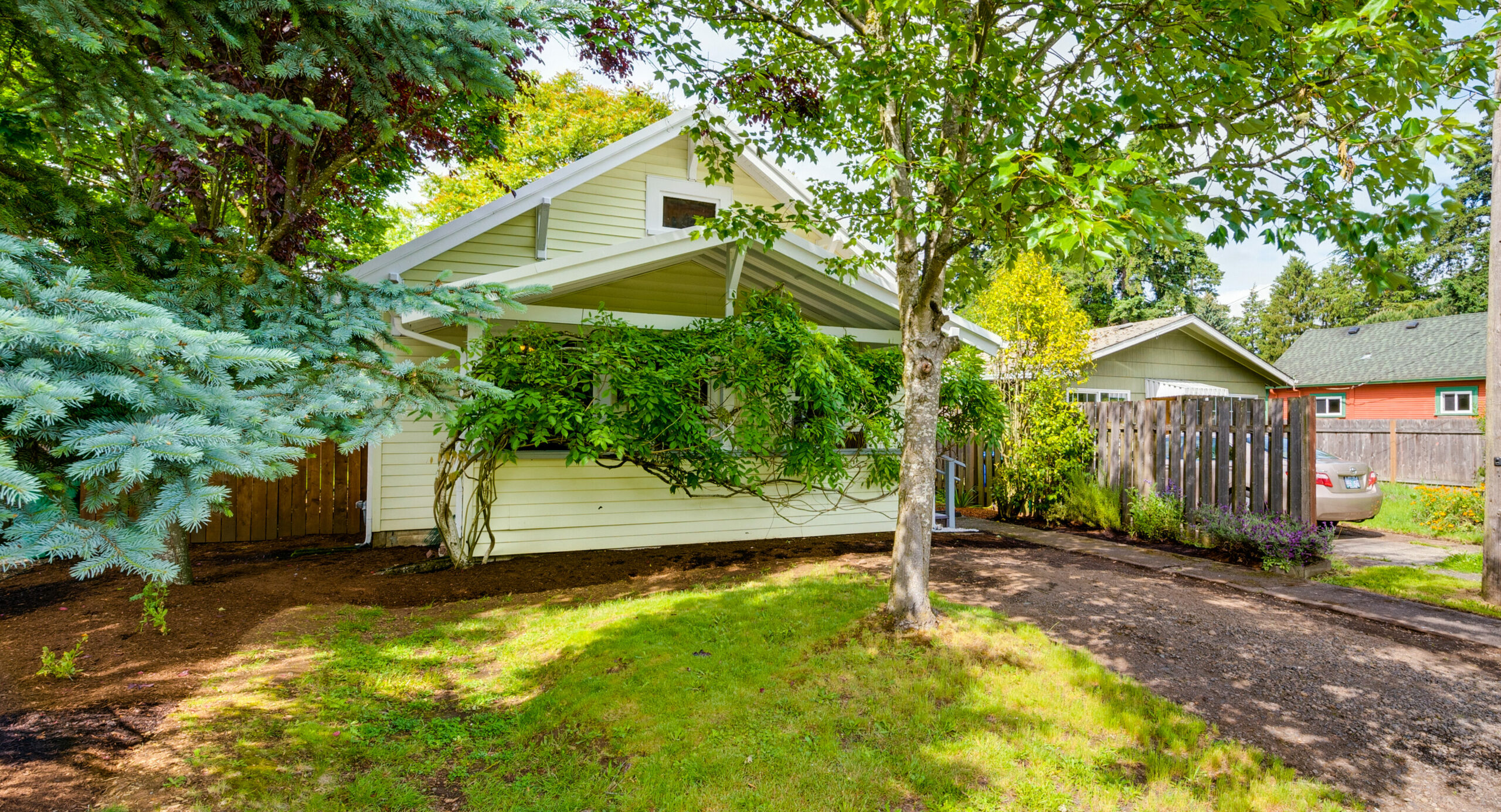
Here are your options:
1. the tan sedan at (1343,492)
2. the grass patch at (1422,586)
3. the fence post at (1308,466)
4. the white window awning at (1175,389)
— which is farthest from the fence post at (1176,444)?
the white window awning at (1175,389)

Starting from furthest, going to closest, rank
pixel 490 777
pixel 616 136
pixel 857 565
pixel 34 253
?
pixel 616 136 → pixel 857 565 → pixel 490 777 → pixel 34 253

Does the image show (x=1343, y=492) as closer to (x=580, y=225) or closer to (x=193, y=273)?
(x=580, y=225)

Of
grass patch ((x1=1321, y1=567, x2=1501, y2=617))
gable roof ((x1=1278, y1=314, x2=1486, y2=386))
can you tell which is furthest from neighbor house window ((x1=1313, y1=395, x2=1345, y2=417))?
grass patch ((x1=1321, y1=567, x2=1501, y2=617))

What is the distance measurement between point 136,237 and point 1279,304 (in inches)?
2068

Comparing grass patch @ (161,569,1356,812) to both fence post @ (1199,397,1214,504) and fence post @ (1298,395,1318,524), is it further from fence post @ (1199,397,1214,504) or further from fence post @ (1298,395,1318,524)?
fence post @ (1199,397,1214,504)

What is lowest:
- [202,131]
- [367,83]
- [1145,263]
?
[202,131]

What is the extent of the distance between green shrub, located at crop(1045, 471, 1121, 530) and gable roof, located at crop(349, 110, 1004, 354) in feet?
7.47

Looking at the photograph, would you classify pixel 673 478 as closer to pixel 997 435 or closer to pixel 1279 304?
pixel 997 435

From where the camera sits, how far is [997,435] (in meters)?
8.03

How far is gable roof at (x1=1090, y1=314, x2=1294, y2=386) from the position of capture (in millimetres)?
13898

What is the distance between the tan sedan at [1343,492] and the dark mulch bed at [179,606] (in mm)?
4155

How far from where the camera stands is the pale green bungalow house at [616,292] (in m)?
6.91

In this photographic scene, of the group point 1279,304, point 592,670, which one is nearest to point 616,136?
point 592,670

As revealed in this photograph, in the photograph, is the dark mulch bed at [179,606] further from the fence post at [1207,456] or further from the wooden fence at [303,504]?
the fence post at [1207,456]
